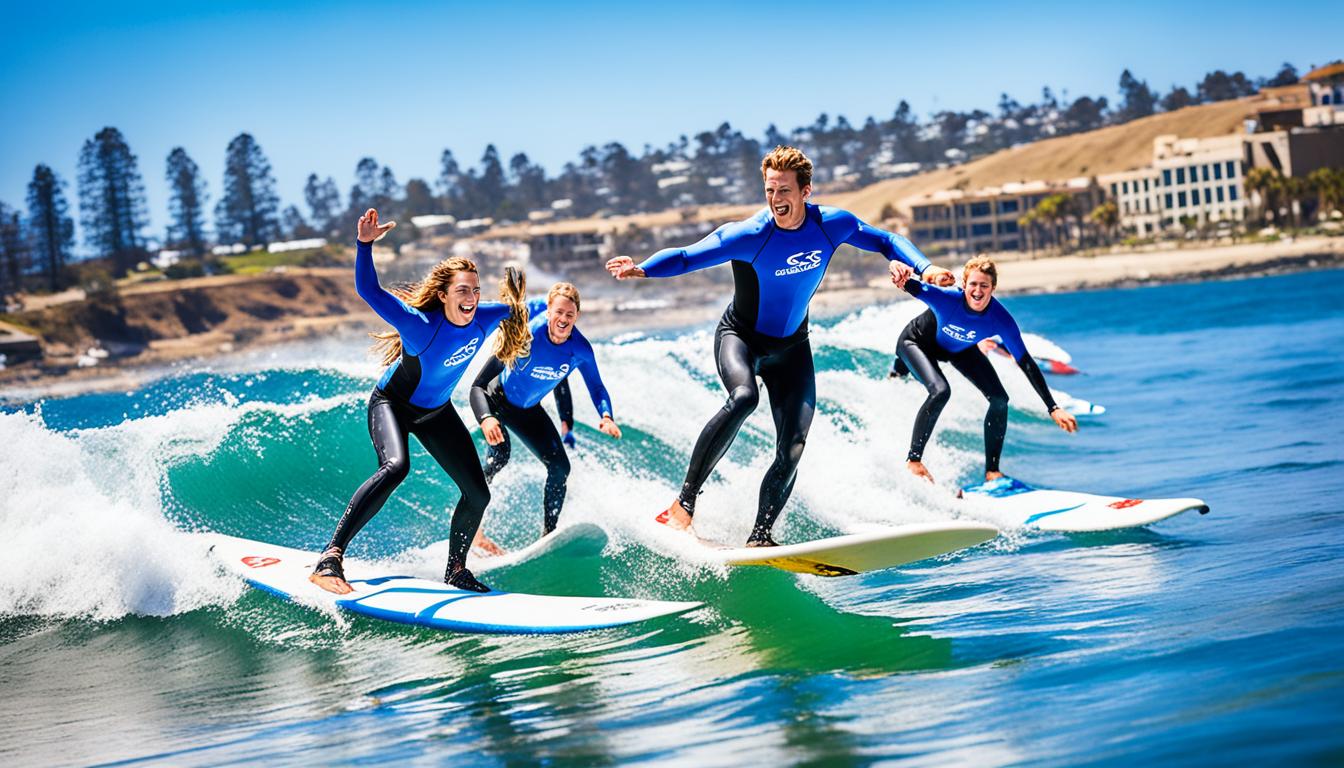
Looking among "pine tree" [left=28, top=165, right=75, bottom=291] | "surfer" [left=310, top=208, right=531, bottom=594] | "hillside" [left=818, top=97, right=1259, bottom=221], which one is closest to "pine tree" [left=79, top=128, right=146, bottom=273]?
"pine tree" [left=28, top=165, right=75, bottom=291]

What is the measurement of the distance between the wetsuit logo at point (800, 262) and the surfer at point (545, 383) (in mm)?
1696

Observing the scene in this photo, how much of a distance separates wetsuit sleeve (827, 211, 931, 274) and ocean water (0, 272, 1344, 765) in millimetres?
1669

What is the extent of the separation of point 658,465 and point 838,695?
7835 millimetres

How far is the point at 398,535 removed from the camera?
10602 millimetres

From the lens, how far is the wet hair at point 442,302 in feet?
21.8

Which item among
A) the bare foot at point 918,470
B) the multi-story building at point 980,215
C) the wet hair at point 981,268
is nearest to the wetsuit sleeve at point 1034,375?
the wet hair at point 981,268

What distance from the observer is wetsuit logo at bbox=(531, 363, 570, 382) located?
8.34 m

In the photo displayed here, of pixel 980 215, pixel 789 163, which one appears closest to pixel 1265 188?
pixel 980 215

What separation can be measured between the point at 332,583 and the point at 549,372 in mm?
2157

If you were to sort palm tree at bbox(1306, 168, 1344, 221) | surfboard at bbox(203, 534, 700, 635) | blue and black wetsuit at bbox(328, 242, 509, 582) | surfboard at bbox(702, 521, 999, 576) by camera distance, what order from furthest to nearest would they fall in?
1. palm tree at bbox(1306, 168, 1344, 221)
2. blue and black wetsuit at bbox(328, 242, 509, 582)
3. surfboard at bbox(203, 534, 700, 635)
4. surfboard at bbox(702, 521, 999, 576)

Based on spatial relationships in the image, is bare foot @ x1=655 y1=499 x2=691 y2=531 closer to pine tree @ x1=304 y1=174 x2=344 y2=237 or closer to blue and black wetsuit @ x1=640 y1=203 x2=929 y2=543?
blue and black wetsuit @ x1=640 y1=203 x2=929 y2=543

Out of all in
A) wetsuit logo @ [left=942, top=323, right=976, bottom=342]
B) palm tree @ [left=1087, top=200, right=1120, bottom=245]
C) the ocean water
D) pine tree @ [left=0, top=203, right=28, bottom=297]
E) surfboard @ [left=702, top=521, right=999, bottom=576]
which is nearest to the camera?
the ocean water

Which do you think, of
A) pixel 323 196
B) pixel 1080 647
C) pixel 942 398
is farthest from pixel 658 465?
pixel 323 196

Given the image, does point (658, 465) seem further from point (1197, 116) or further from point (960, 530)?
point (1197, 116)
